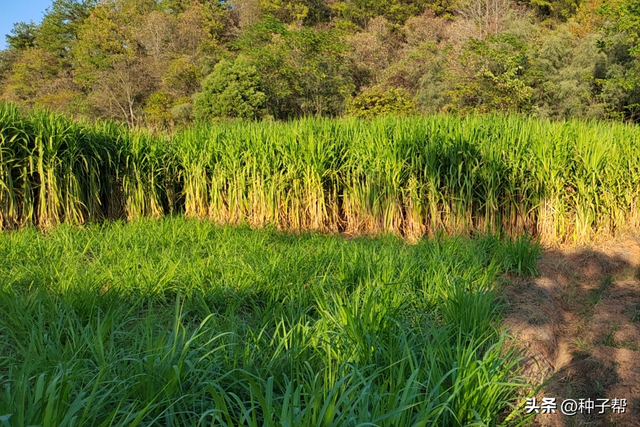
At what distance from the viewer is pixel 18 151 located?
5.19m

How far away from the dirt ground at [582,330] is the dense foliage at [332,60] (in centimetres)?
Answer: 638

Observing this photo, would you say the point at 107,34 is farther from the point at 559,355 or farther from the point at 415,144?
the point at 559,355

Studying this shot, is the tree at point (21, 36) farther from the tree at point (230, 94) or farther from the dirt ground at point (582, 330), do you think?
the dirt ground at point (582, 330)

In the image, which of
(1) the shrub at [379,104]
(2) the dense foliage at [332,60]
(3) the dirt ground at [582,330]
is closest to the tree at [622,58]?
(2) the dense foliage at [332,60]

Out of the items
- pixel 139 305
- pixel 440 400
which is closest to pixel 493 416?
pixel 440 400

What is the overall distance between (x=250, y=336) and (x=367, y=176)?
3461 mm

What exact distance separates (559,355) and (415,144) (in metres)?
2.95

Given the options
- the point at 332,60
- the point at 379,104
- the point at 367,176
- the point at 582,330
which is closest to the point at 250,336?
the point at 582,330

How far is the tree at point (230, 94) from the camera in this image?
18.7m

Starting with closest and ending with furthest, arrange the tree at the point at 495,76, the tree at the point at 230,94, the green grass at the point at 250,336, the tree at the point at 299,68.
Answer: the green grass at the point at 250,336 → the tree at the point at 495,76 → the tree at the point at 230,94 → the tree at the point at 299,68

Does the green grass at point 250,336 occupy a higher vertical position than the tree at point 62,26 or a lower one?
lower

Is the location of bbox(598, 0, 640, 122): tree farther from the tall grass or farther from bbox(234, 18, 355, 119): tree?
bbox(234, 18, 355, 119): tree

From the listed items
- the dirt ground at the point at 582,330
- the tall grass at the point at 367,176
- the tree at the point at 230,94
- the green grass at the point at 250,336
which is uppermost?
the tree at the point at 230,94

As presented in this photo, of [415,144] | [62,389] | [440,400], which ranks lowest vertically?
[440,400]
